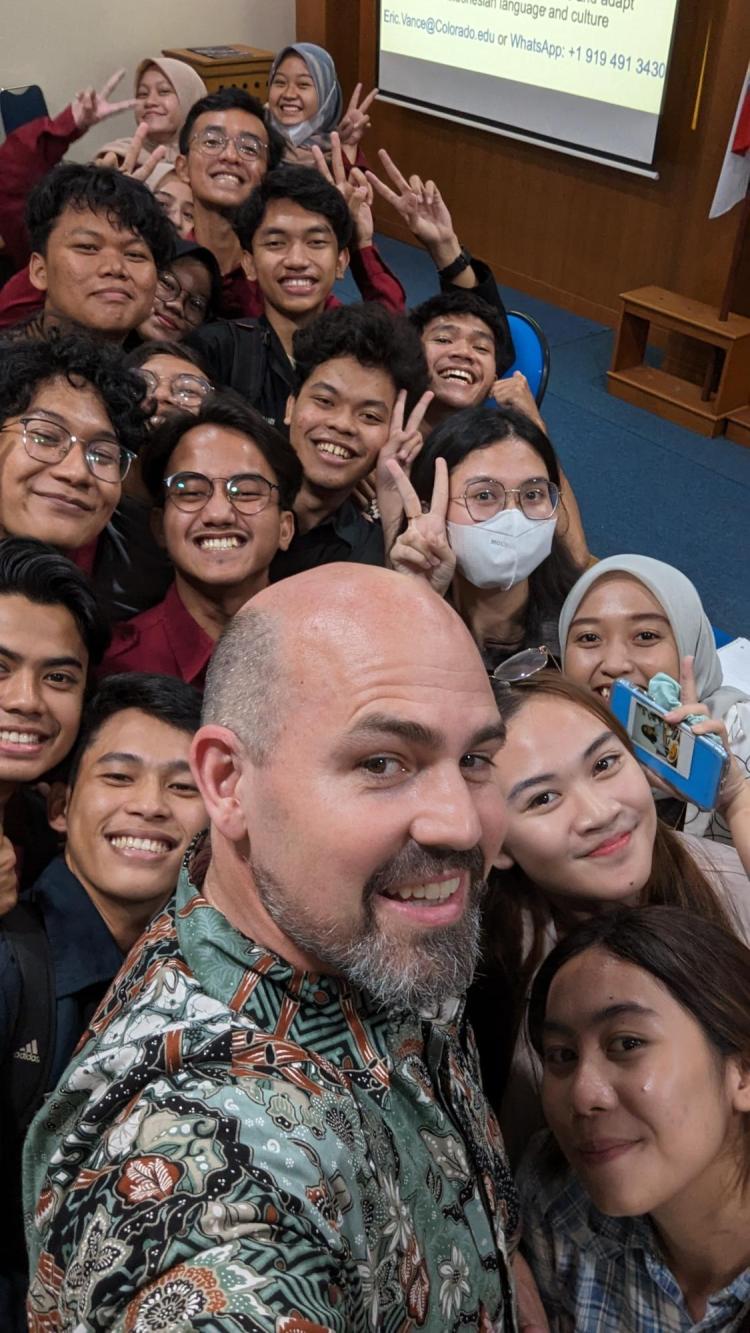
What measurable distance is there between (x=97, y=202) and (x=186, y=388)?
66 cm

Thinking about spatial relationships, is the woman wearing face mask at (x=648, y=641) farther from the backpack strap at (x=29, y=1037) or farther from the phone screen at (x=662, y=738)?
the backpack strap at (x=29, y=1037)

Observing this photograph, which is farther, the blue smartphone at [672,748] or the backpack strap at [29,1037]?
the blue smartphone at [672,748]

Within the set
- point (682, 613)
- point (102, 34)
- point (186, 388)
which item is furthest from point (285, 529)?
point (102, 34)

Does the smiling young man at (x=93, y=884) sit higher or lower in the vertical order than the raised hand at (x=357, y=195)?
lower

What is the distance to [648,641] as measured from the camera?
→ 242 cm

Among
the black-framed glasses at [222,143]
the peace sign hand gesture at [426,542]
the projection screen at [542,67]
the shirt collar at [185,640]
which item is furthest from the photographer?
the projection screen at [542,67]

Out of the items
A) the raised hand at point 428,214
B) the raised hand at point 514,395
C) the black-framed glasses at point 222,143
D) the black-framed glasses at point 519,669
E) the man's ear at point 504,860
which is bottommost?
the man's ear at point 504,860

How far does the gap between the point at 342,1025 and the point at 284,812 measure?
22 cm

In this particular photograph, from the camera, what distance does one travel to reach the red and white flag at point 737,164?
5078 mm

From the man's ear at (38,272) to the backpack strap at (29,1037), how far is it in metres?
2.24

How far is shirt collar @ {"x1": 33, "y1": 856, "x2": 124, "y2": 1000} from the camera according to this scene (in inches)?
62.5

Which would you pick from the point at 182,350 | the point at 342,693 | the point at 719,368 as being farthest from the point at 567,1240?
the point at 719,368

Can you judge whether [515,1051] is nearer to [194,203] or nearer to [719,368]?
[194,203]

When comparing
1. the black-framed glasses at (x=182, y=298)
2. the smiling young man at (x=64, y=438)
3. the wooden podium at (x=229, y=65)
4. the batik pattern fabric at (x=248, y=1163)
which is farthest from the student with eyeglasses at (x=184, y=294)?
the wooden podium at (x=229, y=65)
